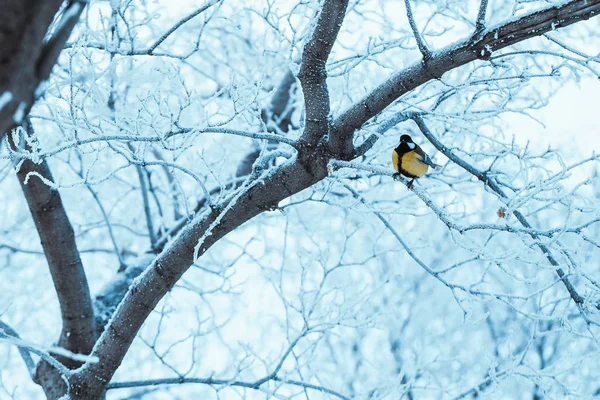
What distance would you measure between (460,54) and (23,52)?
1746 mm

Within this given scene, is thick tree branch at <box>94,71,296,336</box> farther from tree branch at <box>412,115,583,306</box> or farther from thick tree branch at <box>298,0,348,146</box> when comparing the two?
tree branch at <box>412,115,583,306</box>

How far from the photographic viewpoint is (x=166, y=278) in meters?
3.14

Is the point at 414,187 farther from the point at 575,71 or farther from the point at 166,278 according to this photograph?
the point at 166,278

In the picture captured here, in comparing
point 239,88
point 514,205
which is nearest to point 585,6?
point 514,205

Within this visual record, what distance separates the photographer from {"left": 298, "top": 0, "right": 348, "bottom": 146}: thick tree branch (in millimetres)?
2473

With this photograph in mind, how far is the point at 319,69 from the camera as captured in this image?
2643mm

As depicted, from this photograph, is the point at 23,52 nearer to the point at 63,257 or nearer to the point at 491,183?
the point at 491,183

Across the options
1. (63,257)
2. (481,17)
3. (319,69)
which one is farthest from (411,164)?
(63,257)

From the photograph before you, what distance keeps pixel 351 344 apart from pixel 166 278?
7.70m

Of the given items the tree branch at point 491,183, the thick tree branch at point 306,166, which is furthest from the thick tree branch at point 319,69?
the tree branch at point 491,183

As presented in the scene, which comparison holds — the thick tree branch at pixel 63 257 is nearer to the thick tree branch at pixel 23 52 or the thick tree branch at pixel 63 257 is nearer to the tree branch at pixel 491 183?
the tree branch at pixel 491 183

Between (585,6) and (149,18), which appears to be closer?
(585,6)

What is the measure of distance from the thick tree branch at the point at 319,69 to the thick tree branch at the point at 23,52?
1.47 metres

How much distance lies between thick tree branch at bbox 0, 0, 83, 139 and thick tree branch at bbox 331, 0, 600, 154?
1.62 meters
